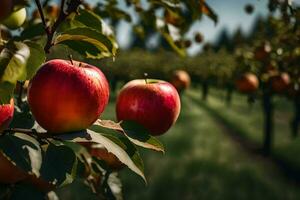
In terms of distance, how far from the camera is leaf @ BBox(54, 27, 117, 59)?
1.21m

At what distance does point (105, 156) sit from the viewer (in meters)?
1.92

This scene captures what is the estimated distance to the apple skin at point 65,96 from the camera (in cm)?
117

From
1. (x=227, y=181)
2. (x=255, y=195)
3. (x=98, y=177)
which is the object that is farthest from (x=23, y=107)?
(x=227, y=181)

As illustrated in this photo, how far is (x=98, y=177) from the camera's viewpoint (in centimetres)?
201

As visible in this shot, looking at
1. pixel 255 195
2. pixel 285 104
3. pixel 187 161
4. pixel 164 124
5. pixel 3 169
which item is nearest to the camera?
pixel 3 169

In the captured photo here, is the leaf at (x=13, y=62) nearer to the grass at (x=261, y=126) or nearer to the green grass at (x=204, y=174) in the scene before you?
the green grass at (x=204, y=174)

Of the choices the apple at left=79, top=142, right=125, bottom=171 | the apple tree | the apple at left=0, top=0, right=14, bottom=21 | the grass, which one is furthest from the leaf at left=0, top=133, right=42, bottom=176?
→ the grass

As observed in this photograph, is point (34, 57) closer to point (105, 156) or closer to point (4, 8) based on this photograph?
point (4, 8)

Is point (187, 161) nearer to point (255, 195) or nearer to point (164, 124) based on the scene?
point (255, 195)

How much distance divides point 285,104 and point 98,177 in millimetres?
22644

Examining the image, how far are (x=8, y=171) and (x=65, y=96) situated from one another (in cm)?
27

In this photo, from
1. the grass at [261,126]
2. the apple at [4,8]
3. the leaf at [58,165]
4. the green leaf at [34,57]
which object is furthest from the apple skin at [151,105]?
the grass at [261,126]

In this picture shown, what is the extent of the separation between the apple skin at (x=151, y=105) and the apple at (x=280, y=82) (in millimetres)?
3357

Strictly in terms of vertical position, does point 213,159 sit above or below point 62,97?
below
